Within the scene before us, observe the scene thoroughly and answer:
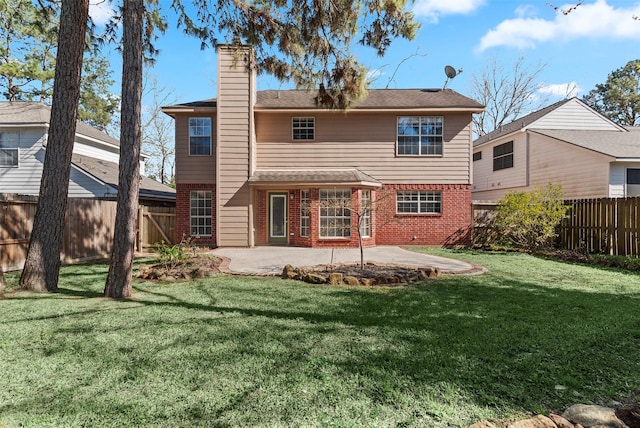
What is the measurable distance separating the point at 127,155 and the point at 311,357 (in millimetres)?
4674

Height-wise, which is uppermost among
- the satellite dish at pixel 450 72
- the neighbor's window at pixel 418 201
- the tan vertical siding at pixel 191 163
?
the satellite dish at pixel 450 72

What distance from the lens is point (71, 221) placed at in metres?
9.96

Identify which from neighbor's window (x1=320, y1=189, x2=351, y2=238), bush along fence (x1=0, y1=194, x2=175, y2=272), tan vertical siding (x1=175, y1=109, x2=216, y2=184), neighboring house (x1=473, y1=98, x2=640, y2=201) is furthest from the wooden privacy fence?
bush along fence (x1=0, y1=194, x2=175, y2=272)

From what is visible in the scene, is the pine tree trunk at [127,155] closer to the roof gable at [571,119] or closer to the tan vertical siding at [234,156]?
the tan vertical siding at [234,156]

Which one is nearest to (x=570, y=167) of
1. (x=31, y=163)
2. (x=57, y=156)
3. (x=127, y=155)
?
(x=127, y=155)

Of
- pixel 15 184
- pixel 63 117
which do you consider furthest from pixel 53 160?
pixel 15 184

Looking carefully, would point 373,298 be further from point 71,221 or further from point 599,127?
point 599,127

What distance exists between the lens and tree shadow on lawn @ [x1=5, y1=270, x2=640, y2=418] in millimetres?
2762

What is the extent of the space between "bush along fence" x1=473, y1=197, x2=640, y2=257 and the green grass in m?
5.43

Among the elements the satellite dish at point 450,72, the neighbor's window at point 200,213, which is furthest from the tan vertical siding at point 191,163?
the satellite dish at point 450,72

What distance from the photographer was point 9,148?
15.9 meters

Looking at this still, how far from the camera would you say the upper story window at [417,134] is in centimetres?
1382

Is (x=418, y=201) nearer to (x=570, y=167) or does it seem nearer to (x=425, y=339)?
(x=570, y=167)

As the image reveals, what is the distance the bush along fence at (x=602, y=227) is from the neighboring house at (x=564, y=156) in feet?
8.80
